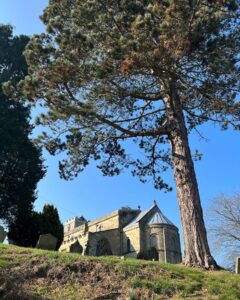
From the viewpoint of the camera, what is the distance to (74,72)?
10.5 m

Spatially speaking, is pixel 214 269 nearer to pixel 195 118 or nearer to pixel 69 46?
pixel 195 118

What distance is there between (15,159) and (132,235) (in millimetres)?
19435

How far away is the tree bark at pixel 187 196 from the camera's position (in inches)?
368

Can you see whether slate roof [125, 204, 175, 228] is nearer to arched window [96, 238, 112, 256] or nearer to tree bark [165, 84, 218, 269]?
arched window [96, 238, 112, 256]

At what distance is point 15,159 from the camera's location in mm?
22438

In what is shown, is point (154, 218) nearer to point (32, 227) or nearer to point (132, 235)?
point (132, 235)

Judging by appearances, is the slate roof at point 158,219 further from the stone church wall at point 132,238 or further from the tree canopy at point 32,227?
the tree canopy at point 32,227

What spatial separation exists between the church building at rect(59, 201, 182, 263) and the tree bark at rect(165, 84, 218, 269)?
78.5 feet

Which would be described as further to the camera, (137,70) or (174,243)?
(174,243)

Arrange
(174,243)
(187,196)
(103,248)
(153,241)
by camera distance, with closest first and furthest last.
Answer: (187,196) < (174,243) < (153,241) < (103,248)

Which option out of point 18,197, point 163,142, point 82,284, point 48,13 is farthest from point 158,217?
point 82,284

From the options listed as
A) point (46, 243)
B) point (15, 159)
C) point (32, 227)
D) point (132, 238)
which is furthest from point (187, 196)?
point (132, 238)

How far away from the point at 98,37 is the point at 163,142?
4.91m

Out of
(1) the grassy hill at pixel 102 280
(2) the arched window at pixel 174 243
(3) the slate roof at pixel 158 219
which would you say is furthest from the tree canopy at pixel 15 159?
(2) the arched window at pixel 174 243
